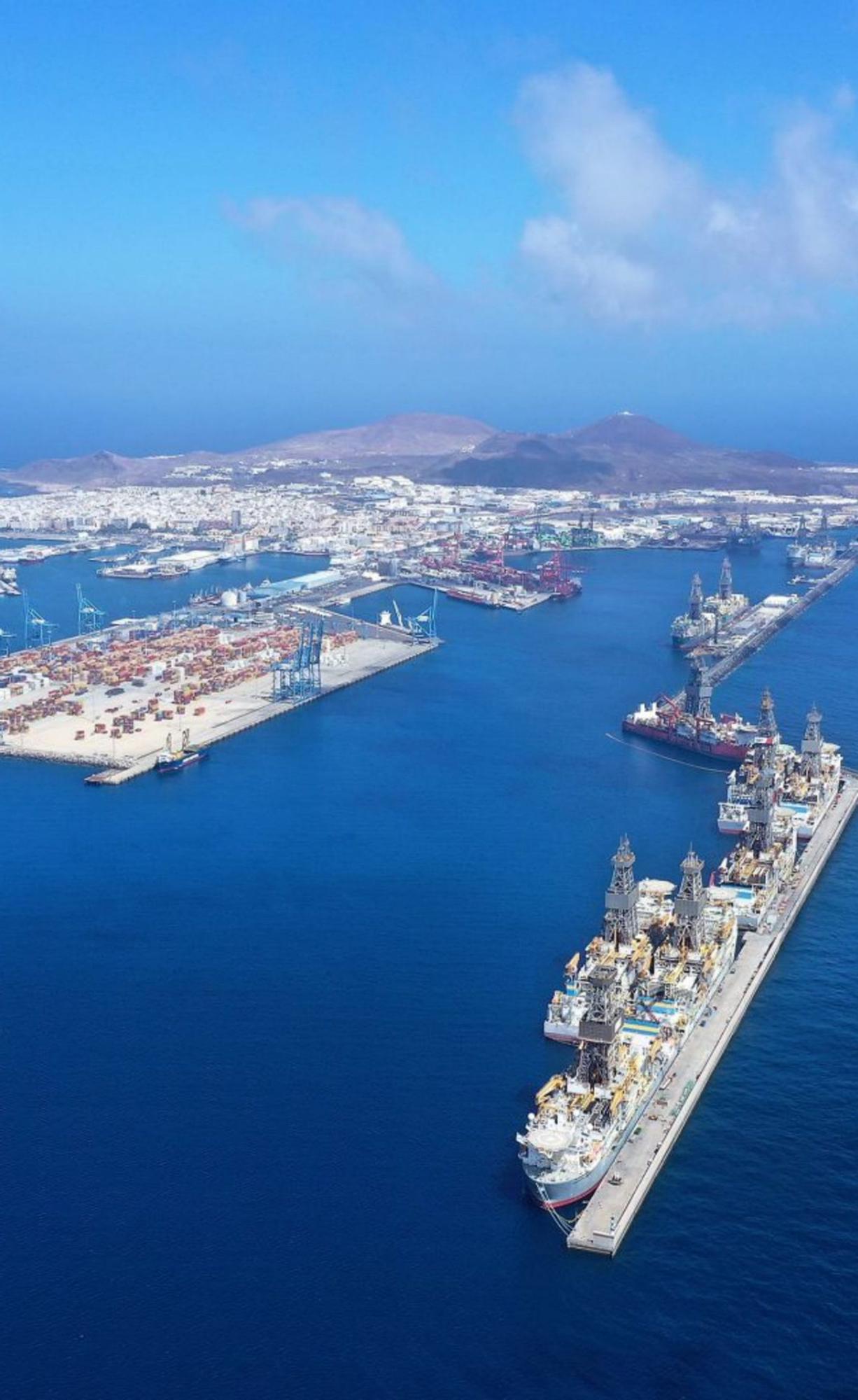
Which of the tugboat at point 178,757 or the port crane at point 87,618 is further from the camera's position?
the port crane at point 87,618

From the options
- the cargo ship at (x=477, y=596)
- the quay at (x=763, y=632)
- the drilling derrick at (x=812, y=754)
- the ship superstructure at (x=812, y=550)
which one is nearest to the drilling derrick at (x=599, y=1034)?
the drilling derrick at (x=812, y=754)

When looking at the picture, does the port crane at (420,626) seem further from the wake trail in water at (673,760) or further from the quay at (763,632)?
the wake trail in water at (673,760)

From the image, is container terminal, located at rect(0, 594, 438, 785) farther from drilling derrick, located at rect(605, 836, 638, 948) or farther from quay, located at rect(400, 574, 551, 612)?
drilling derrick, located at rect(605, 836, 638, 948)

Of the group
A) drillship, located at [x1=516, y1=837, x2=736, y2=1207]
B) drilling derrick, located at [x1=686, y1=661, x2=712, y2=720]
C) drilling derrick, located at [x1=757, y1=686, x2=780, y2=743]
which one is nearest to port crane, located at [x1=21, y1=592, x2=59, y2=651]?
drilling derrick, located at [x1=686, y1=661, x2=712, y2=720]

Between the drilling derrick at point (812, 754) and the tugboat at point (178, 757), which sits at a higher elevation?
the drilling derrick at point (812, 754)

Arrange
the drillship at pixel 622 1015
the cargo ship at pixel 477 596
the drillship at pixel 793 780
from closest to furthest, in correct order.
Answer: the drillship at pixel 622 1015 → the drillship at pixel 793 780 → the cargo ship at pixel 477 596

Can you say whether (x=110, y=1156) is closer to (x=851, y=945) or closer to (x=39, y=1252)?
(x=39, y=1252)
